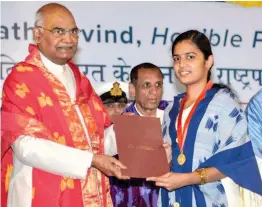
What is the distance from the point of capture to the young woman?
4172mm

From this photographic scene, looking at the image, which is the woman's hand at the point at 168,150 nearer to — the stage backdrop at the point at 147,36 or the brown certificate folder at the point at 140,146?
the brown certificate folder at the point at 140,146

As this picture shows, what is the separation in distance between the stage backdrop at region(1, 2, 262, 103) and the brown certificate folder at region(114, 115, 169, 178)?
9.62 ft

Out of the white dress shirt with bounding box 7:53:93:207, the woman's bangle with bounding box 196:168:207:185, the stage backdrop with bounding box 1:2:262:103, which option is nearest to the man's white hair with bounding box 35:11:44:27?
the white dress shirt with bounding box 7:53:93:207

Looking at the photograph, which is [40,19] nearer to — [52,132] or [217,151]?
[52,132]

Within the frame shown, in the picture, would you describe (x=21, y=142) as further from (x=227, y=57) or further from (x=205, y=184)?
(x=227, y=57)

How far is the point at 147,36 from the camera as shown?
7.35m

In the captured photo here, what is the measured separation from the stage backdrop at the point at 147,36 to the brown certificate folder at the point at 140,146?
2933 millimetres

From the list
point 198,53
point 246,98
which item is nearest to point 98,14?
point 246,98

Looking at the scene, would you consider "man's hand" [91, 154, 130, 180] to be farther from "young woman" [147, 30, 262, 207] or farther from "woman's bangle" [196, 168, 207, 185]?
"woman's bangle" [196, 168, 207, 185]

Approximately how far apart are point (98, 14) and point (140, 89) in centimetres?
155

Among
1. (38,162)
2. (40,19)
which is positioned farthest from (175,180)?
(40,19)

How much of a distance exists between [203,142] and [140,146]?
38 centimetres

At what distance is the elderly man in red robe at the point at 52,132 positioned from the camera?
435 cm

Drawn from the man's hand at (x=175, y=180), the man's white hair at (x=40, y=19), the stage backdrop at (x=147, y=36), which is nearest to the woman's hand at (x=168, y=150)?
the man's hand at (x=175, y=180)
